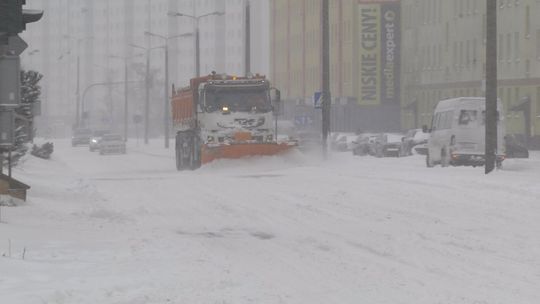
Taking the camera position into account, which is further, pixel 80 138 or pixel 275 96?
pixel 80 138

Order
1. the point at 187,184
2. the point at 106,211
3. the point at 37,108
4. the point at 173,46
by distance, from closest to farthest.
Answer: the point at 106,211 → the point at 37,108 → the point at 187,184 → the point at 173,46

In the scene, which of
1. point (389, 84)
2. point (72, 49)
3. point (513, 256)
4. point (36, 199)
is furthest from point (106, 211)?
point (72, 49)

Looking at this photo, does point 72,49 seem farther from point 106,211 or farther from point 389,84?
point 106,211

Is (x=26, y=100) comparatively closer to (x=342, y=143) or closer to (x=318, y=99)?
(x=318, y=99)

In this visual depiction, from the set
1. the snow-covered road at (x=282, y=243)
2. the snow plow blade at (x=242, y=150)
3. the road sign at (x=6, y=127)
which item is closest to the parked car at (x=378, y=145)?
the snow plow blade at (x=242, y=150)

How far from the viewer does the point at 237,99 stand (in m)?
39.1

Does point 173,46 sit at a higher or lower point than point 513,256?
higher

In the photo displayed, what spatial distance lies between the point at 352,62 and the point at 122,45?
9325 cm

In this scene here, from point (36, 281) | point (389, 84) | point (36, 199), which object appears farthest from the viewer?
point (389, 84)

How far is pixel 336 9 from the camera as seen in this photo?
10544 centimetres

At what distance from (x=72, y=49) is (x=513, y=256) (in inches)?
7334

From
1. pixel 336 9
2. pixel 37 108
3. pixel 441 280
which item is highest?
pixel 336 9

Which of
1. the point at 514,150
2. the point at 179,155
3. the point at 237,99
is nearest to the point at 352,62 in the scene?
the point at 514,150

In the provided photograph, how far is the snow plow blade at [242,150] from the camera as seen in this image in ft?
124
